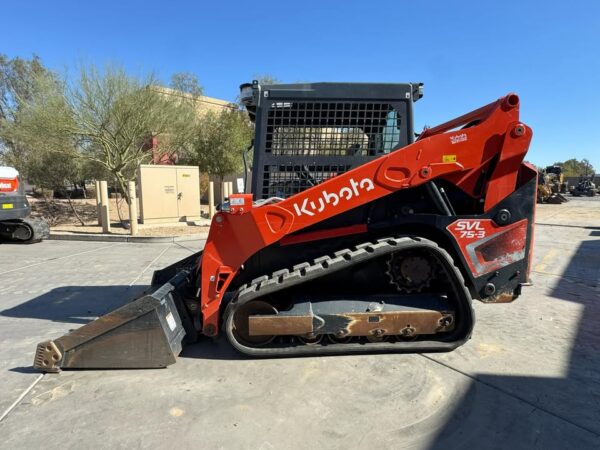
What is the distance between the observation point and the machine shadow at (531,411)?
243cm

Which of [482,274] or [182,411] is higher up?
[482,274]

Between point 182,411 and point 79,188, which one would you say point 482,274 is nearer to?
point 182,411

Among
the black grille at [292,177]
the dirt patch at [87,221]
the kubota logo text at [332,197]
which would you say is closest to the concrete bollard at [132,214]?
the dirt patch at [87,221]

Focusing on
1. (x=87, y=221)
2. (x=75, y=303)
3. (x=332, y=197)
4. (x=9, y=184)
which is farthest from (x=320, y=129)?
(x=87, y=221)

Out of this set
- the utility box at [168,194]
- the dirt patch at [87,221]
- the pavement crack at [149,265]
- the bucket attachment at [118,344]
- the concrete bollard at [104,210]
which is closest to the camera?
the bucket attachment at [118,344]

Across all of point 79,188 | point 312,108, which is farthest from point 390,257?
point 79,188

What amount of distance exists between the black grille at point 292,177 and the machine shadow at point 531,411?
2.24m

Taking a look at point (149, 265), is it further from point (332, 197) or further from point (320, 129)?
point (332, 197)

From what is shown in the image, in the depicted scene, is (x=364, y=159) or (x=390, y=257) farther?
(x=364, y=159)

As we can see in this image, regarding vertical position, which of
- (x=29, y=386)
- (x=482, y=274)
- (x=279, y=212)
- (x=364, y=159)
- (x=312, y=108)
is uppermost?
(x=312, y=108)

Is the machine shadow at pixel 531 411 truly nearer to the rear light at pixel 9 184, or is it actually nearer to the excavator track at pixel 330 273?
the excavator track at pixel 330 273

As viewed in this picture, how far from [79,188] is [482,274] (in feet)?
94.2

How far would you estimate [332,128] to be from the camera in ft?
13.2

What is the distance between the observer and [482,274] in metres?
3.54
